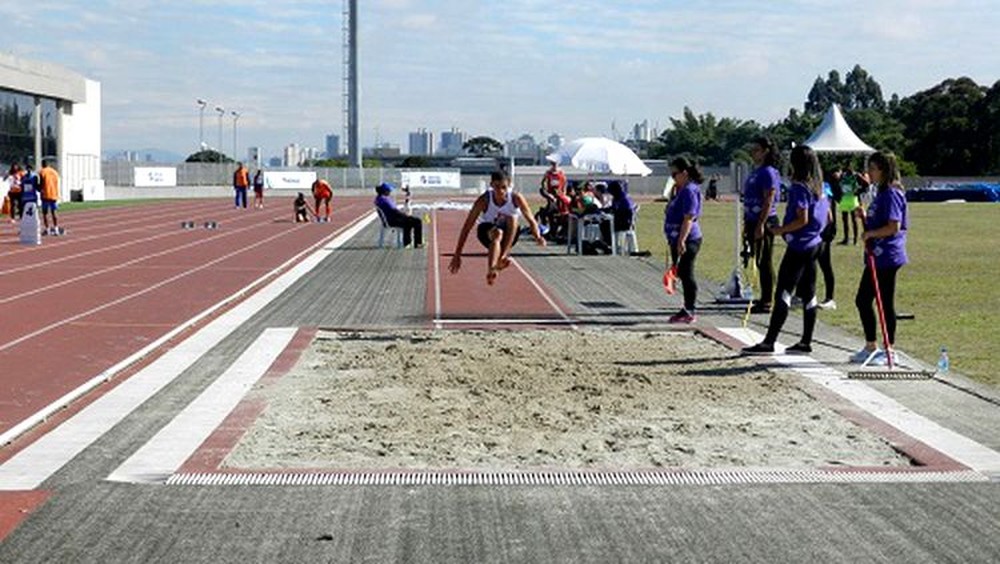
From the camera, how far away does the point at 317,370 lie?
11.8m

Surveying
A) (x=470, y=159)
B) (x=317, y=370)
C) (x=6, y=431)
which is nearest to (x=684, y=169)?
(x=317, y=370)

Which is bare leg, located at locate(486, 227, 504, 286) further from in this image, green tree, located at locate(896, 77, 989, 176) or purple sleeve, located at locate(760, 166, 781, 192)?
green tree, located at locate(896, 77, 989, 176)

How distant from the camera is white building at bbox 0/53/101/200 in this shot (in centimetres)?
6606

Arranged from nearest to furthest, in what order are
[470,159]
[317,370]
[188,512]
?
[188,512], [317,370], [470,159]

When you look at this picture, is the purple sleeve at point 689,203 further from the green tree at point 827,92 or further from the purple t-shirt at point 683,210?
the green tree at point 827,92

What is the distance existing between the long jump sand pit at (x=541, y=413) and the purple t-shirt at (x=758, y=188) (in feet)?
8.93

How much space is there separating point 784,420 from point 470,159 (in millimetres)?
138774

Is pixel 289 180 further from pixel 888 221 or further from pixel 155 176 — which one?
pixel 888 221

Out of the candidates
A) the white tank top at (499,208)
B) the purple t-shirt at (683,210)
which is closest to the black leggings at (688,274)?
the purple t-shirt at (683,210)

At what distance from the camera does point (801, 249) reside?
1295cm

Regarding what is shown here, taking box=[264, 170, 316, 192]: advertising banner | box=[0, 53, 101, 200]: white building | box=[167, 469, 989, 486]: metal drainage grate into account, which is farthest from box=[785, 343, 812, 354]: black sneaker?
box=[264, 170, 316, 192]: advertising banner

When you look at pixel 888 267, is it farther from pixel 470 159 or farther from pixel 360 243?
pixel 470 159

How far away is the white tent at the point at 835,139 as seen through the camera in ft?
177

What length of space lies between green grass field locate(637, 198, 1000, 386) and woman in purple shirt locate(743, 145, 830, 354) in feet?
3.66
